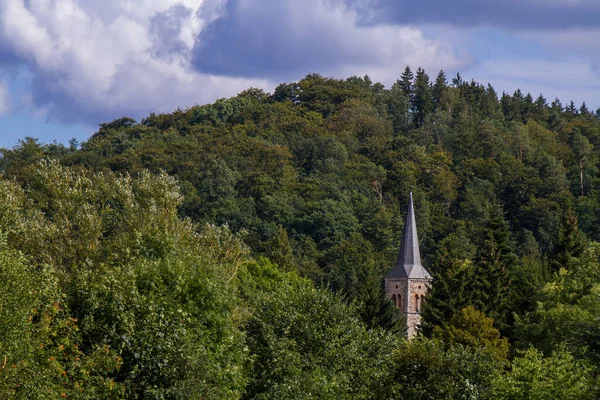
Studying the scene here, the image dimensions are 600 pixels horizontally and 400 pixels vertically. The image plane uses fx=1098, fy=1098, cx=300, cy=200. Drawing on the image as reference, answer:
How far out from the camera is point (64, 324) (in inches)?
1129

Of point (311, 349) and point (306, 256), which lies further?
point (306, 256)

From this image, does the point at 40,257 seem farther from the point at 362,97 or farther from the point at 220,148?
the point at 362,97

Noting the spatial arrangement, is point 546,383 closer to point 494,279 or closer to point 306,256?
point 494,279

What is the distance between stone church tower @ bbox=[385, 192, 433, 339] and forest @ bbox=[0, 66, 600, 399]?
314 cm

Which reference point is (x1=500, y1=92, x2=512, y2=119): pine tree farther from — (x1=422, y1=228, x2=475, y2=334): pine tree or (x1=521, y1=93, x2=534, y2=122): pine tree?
(x1=422, y1=228, x2=475, y2=334): pine tree

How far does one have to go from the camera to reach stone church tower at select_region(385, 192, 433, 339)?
75.6 m

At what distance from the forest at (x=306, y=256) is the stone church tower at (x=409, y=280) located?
10.3ft

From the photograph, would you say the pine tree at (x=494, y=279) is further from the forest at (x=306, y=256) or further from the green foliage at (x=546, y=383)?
the green foliage at (x=546, y=383)

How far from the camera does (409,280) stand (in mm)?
76312

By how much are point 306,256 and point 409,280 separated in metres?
21.9

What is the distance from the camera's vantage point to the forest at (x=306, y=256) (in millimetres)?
29984

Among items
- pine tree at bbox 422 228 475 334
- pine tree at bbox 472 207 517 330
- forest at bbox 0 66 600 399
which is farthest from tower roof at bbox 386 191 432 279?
pine tree at bbox 422 228 475 334

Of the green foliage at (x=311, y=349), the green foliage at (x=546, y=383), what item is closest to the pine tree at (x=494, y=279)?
the green foliage at (x=311, y=349)

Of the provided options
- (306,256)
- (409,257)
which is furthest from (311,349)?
(306,256)
